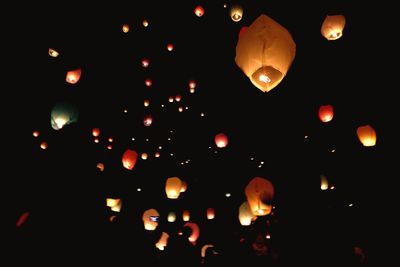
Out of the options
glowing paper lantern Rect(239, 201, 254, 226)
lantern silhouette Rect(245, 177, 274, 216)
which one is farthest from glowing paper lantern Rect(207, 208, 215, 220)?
lantern silhouette Rect(245, 177, 274, 216)

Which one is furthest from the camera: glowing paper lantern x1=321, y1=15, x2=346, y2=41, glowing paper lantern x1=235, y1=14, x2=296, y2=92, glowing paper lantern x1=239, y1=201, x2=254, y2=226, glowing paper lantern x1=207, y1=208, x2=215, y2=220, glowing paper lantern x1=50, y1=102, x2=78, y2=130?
glowing paper lantern x1=207, y1=208, x2=215, y2=220

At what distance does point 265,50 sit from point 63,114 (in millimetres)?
3556

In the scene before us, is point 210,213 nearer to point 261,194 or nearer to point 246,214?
point 246,214

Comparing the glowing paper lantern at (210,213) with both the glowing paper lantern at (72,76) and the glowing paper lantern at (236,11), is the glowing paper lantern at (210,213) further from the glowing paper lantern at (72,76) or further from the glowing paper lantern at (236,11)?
the glowing paper lantern at (236,11)

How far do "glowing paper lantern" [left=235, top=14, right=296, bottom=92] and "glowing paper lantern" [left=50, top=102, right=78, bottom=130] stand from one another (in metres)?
3.16

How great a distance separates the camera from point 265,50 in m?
2.88

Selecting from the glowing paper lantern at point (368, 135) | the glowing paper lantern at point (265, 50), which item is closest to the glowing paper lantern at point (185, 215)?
the glowing paper lantern at point (368, 135)

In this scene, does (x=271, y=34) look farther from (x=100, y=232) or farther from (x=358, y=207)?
(x=358, y=207)

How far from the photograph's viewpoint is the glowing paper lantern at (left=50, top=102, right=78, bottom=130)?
16.5ft

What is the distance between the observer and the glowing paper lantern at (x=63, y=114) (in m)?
5.04

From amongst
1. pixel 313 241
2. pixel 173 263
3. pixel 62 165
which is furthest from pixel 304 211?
pixel 62 165

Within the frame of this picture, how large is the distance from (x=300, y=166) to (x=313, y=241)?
85.5 inches

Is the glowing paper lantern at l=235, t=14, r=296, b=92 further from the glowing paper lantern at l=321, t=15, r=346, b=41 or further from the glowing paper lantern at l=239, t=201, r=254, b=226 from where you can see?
the glowing paper lantern at l=239, t=201, r=254, b=226

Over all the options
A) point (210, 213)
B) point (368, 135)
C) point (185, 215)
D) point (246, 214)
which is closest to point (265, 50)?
point (246, 214)
